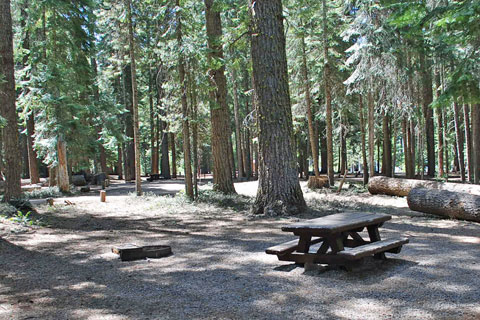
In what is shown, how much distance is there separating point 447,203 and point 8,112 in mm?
12726

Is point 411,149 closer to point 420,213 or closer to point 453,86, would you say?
point 420,213

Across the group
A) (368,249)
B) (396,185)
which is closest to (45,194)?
(396,185)

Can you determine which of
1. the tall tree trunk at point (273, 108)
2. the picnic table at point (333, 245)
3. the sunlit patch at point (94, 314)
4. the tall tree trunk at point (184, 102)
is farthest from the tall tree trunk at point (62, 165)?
the sunlit patch at point (94, 314)

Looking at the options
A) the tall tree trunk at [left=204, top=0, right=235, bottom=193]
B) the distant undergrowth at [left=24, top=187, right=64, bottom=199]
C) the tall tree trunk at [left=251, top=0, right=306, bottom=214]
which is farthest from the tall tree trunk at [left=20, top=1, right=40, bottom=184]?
the tall tree trunk at [left=251, top=0, right=306, bottom=214]

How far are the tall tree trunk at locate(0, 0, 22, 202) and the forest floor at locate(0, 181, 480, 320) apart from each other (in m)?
2.56

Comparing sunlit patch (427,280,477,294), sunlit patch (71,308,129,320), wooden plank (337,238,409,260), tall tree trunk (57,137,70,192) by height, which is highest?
tall tree trunk (57,137,70,192)

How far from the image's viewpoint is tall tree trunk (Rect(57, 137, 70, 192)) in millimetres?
19453

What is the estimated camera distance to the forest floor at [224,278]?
3912mm

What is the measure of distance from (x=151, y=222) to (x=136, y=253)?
13.9 feet

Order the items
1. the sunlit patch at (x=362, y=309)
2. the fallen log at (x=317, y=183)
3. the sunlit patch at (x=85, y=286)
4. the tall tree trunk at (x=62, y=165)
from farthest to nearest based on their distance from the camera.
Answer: the tall tree trunk at (x=62, y=165)
the fallen log at (x=317, y=183)
the sunlit patch at (x=85, y=286)
the sunlit patch at (x=362, y=309)

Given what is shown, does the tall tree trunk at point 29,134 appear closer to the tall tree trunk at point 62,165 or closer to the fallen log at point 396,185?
the tall tree trunk at point 62,165

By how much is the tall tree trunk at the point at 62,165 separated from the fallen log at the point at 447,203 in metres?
16.4

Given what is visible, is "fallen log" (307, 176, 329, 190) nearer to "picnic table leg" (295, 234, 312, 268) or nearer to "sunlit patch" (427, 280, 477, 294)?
"picnic table leg" (295, 234, 312, 268)

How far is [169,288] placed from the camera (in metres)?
4.76
